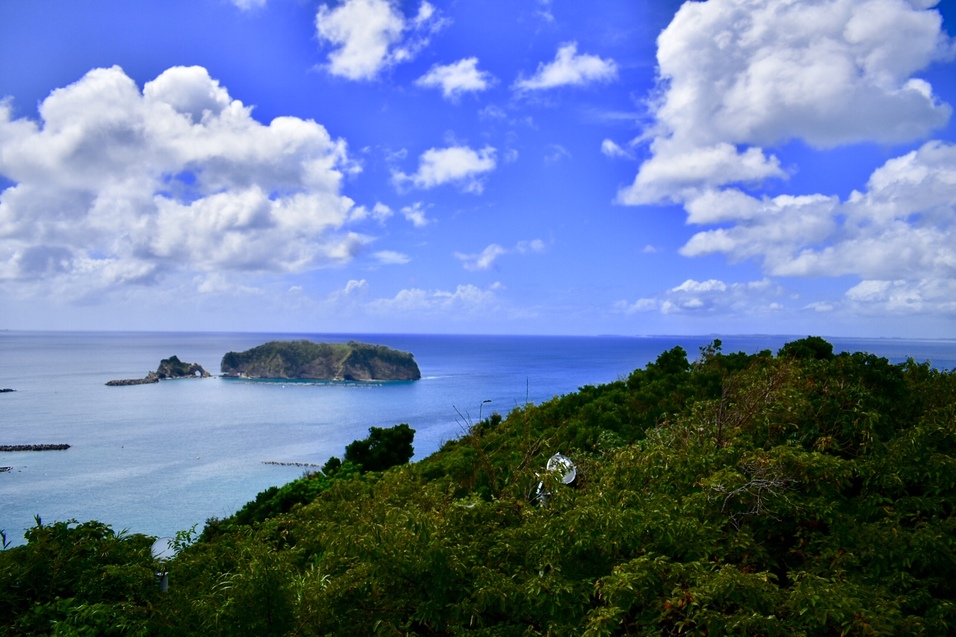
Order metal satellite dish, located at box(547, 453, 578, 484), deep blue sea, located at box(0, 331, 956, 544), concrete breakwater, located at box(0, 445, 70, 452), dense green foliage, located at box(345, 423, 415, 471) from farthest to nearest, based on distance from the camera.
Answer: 1. concrete breakwater, located at box(0, 445, 70, 452)
2. deep blue sea, located at box(0, 331, 956, 544)
3. dense green foliage, located at box(345, 423, 415, 471)
4. metal satellite dish, located at box(547, 453, 578, 484)

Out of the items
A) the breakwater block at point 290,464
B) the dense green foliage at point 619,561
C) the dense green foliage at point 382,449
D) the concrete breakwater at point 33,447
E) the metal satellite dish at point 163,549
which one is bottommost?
the breakwater block at point 290,464

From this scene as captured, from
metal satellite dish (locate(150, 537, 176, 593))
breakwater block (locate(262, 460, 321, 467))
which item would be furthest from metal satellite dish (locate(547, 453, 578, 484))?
breakwater block (locate(262, 460, 321, 467))

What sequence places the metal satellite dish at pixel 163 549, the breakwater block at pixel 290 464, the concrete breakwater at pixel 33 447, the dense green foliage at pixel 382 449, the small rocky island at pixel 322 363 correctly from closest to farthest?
the metal satellite dish at pixel 163 549
the dense green foliage at pixel 382 449
the breakwater block at pixel 290 464
the concrete breakwater at pixel 33 447
the small rocky island at pixel 322 363

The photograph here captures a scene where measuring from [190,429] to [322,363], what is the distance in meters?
50.5

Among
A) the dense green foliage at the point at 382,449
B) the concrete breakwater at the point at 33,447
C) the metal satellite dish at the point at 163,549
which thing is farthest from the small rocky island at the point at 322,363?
the metal satellite dish at the point at 163,549

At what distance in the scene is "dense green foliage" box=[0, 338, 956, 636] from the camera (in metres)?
4.28

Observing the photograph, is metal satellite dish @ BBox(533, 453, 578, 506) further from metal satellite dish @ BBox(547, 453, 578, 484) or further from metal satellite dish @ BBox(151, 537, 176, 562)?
metal satellite dish @ BBox(151, 537, 176, 562)

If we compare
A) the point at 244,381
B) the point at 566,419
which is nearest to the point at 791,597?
the point at 566,419

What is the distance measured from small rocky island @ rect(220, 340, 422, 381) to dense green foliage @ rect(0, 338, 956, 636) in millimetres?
94856

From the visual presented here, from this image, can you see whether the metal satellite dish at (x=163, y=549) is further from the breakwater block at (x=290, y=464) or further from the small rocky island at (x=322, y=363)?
the small rocky island at (x=322, y=363)

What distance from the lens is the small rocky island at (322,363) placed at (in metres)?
102

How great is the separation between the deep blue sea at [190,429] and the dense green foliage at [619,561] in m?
4.88

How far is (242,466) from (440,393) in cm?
3961

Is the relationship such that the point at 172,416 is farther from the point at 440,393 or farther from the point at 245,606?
the point at 245,606
